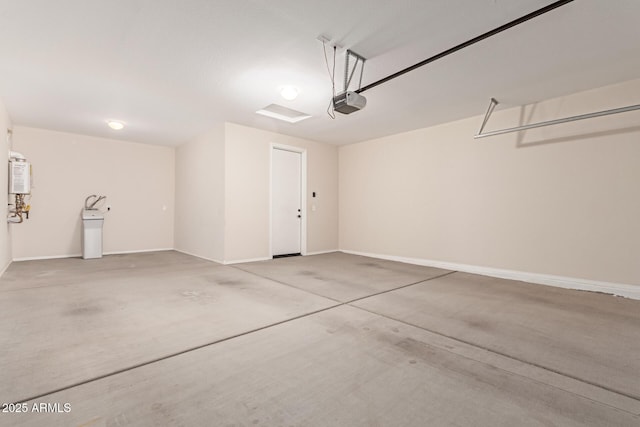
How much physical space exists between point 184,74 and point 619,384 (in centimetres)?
469

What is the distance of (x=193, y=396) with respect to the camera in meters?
1.53

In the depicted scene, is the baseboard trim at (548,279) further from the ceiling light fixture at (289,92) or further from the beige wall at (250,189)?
the ceiling light fixture at (289,92)

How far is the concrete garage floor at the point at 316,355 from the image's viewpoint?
1.43m

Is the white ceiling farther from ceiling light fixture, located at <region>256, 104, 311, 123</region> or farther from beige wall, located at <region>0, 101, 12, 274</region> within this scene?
ceiling light fixture, located at <region>256, 104, 311, 123</region>

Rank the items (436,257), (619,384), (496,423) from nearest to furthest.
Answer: (496,423) → (619,384) → (436,257)

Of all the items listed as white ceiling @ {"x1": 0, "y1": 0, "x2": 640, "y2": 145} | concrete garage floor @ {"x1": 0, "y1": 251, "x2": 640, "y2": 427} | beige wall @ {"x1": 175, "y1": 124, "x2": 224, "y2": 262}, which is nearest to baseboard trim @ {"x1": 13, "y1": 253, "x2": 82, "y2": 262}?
beige wall @ {"x1": 175, "y1": 124, "x2": 224, "y2": 262}

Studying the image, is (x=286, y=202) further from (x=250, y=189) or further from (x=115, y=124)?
(x=115, y=124)

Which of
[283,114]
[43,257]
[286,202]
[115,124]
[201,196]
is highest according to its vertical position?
[283,114]

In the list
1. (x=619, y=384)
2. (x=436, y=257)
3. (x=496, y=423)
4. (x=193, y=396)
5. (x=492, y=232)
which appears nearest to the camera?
(x=496, y=423)

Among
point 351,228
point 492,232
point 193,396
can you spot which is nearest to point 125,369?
point 193,396

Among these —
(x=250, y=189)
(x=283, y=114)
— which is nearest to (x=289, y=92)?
(x=283, y=114)

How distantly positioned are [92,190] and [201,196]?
253 centimetres

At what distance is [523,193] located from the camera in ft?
14.4

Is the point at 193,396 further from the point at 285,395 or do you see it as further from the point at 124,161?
the point at 124,161
